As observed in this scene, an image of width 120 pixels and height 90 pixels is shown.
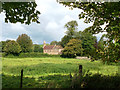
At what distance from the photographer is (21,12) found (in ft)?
21.6

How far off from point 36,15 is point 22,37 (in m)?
57.4

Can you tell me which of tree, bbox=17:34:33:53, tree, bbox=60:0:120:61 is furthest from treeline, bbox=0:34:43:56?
tree, bbox=60:0:120:61

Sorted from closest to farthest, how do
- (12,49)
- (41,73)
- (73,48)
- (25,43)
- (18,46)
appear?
(41,73), (12,49), (18,46), (73,48), (25,43)

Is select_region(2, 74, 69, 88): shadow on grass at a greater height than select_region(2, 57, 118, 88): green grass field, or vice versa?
select_region(2, 74, 69, 88): shadow on grass

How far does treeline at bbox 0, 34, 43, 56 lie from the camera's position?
48906mm

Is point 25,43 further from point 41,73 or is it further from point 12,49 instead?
point 41,73

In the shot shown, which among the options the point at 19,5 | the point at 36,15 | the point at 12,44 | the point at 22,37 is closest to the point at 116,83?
the point at 36,15

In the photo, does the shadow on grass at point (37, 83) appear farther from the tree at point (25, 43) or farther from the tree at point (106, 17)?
the tree at point (25, 43)

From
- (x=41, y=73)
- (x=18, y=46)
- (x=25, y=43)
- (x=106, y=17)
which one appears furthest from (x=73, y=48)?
(x=106, y=17)

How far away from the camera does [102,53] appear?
5.53 meters

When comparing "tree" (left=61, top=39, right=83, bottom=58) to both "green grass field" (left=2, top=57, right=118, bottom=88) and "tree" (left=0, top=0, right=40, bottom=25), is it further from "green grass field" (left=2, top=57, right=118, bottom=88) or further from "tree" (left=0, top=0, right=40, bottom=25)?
"tree" (left=0, top=0, right=40, bottom=25)

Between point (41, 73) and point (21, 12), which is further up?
point (21, 12)

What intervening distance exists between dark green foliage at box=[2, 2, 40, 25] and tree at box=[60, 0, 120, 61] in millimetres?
1877

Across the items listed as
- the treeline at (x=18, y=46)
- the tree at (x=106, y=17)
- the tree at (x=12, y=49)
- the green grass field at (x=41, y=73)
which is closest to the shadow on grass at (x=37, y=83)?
the green grass field at (x=41, y=73)
